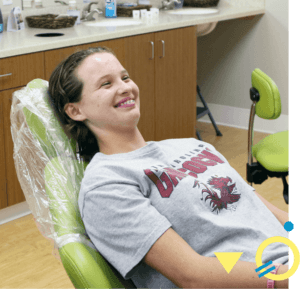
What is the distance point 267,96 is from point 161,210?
1.26 meters

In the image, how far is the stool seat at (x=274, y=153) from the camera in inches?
82.2

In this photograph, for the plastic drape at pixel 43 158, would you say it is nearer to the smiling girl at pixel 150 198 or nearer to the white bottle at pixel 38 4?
the smiling girl at pixel 150 198

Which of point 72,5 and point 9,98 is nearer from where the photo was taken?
point 9,98

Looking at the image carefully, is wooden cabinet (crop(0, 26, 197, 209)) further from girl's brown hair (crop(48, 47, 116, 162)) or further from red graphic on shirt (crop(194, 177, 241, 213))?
red graphic on shirt (crop(194, 177, 241, 213))

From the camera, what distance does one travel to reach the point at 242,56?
3.99m

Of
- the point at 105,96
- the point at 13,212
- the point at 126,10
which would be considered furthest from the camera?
the point at 126,10

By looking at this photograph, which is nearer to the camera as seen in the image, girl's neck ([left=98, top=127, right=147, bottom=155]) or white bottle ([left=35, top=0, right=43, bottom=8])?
girl's neck ([left=98, top=127, right=147, bottom=155])

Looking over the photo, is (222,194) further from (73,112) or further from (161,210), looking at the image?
(73,112)

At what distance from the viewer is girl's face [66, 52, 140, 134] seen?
1.16 metres

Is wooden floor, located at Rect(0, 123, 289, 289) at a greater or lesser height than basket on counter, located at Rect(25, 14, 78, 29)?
lesser

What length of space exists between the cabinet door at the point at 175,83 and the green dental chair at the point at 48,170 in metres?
1.78

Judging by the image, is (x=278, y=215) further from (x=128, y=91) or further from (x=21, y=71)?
(x=21, y=71)

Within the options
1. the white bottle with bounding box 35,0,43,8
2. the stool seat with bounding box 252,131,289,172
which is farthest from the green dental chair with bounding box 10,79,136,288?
the white bottle with bounding box 35,0,43,8

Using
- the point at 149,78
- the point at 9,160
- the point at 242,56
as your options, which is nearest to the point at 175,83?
the point at 149,78
